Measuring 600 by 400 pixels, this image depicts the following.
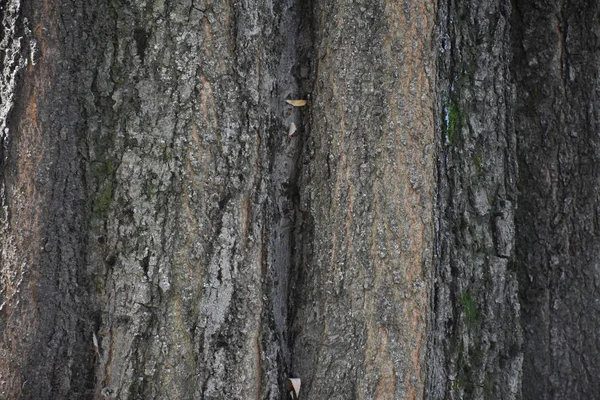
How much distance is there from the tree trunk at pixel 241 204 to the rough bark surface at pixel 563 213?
293 mm

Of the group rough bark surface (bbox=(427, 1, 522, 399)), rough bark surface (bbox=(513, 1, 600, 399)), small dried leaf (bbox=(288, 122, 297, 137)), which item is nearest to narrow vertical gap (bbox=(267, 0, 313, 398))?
small dried leaf (bbox=(288, 122, 297, 137))

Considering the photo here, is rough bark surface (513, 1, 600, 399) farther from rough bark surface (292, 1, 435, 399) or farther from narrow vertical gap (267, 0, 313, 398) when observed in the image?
narrow vertical gap (267, 0, 313, 398)

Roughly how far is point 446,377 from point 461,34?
107cm

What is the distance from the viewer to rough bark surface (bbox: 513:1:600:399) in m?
2.38

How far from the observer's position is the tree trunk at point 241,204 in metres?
1.85

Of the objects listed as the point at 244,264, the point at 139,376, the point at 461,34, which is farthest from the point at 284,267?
the point at 461,34

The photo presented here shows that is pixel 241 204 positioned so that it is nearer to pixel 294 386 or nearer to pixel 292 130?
pixel 292 130

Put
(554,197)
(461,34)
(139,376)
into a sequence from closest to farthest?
(139,376) → (461,34) → (554,197)

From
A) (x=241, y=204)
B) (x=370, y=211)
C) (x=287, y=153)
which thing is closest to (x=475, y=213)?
(x=370, y=211)

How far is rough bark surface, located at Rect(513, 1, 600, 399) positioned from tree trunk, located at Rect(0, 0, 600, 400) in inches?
11.5

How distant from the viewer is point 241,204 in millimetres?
1903

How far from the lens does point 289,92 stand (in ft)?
6.91

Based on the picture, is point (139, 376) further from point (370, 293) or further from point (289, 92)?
point (289, 92)

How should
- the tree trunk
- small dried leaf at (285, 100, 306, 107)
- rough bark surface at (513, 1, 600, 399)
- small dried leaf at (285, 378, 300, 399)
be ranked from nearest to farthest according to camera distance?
the tree trunk, small dried leaf at (285, 378, 300, 399), small dried leaf at (285, 100, 306, 107), rough bark surface at (513, 1, 600, 399)
